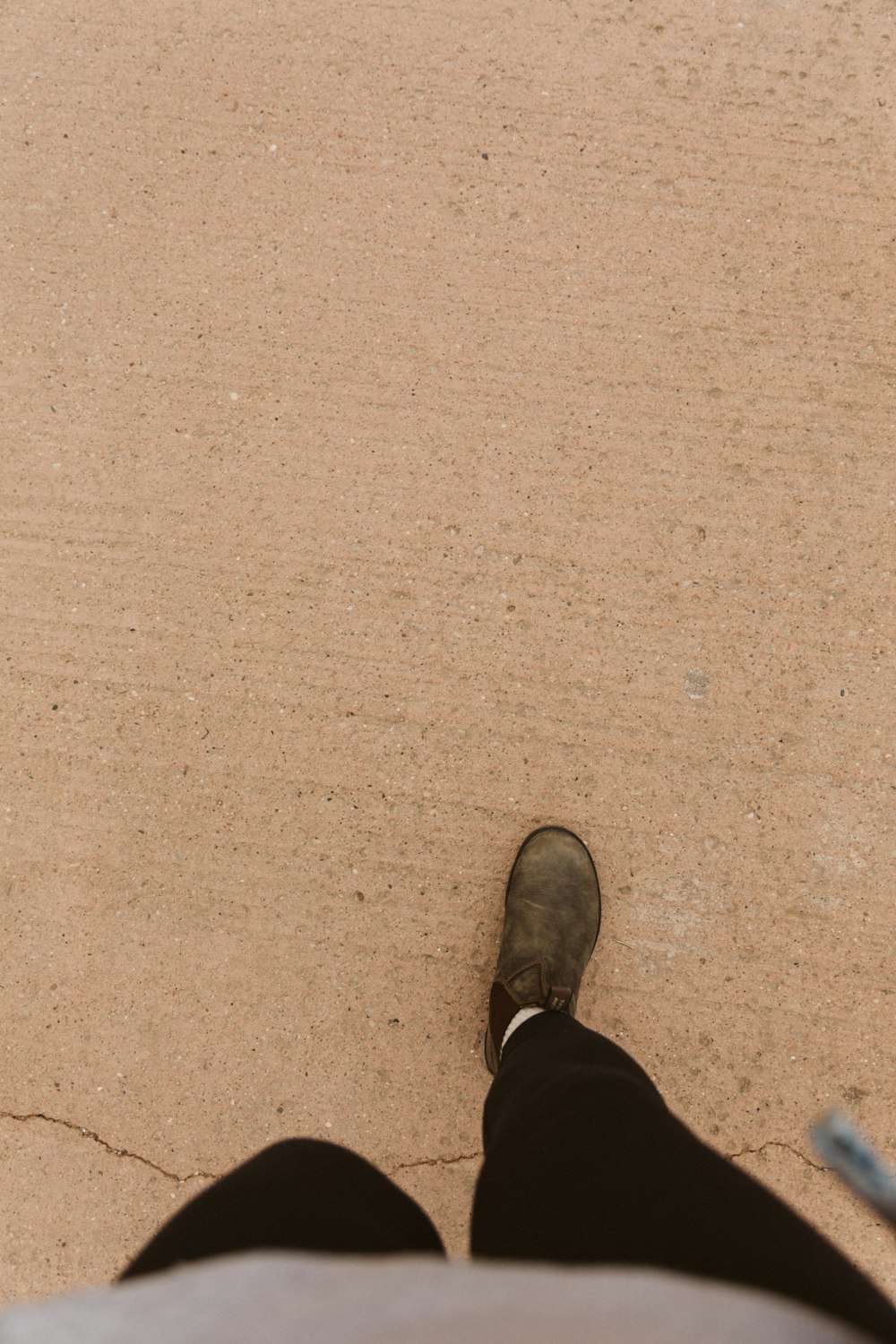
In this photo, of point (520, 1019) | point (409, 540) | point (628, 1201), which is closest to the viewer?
point (628, 1201)

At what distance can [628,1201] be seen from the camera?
1.00 m

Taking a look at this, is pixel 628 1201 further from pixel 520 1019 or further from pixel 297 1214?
pixel 520 1019

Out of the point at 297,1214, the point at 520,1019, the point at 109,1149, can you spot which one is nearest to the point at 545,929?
the point at 520,1019

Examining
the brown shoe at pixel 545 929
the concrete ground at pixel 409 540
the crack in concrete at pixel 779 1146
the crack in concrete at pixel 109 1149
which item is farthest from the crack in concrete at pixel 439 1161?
the crack in concrete at pixel 779 1146

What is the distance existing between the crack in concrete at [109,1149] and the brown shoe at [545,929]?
70 centimetres

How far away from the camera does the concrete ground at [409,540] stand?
6.03 feet

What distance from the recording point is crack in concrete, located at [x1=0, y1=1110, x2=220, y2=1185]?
1.82m

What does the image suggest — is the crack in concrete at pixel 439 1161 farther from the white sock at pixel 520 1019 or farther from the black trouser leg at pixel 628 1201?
the black trouser leg at pixel 628 1201

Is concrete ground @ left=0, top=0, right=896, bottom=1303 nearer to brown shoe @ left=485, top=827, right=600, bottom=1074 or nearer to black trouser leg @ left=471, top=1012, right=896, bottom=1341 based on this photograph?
brown shoe @ left=485, top=827, right=600, bottom=1074

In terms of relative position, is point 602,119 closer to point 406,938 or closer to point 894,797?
point 894,797

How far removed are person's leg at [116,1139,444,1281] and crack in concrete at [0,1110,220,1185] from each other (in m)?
0.82

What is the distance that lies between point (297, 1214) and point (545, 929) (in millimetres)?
837

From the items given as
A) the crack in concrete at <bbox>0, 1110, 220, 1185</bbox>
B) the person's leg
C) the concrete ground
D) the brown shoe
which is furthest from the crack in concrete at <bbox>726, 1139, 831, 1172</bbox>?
the crack in concrete at <bbox>0, 1110, 220, 1185</bbox>

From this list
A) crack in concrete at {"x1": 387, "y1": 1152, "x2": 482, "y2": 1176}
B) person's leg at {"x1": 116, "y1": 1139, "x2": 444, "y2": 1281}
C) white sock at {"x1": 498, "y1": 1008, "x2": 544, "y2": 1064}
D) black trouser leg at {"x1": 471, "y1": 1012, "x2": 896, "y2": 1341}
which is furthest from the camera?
crack in concrete at {"x1": 387, "y1": 1152, "x2": 482, "y2": 1176}
